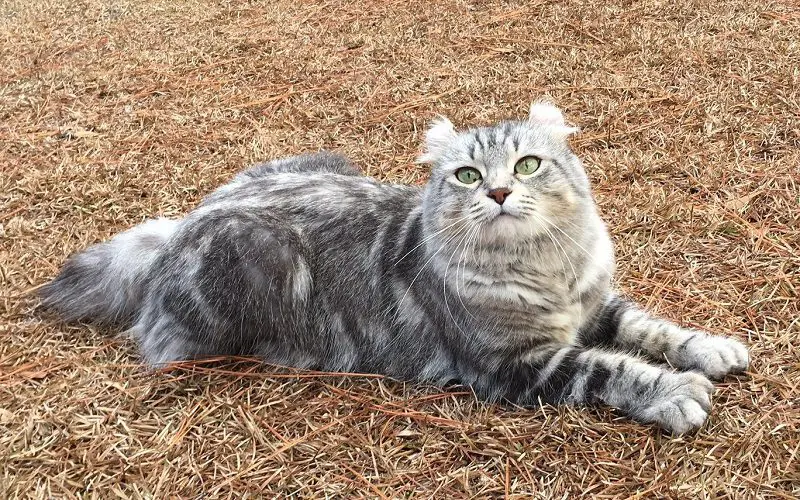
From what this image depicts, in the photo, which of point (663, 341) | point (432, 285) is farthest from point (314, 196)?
point (663, 341)

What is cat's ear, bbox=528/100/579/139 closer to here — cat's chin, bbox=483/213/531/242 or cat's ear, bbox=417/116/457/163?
cat's ear, bbox=417/116/457/163

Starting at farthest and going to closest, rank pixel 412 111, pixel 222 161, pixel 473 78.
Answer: pixel 473 78 < pixel 412 111 < pixel 222 161

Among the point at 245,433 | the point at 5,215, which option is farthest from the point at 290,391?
the point at 5,215

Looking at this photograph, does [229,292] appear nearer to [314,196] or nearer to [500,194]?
[314,196]

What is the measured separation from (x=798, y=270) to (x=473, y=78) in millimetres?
Result: 3380

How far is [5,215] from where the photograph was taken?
4590mm

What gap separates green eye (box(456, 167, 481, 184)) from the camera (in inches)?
116

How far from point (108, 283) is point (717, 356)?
10.1ft

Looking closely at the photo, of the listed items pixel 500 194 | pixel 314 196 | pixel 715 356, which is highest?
pixel 500 194

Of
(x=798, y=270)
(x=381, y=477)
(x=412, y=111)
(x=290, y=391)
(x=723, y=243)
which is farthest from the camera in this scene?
(x=412, y=111)

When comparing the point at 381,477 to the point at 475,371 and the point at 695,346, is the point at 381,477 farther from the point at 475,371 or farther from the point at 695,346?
the point at 695,346

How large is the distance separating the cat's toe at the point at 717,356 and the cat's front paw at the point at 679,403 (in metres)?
0.14

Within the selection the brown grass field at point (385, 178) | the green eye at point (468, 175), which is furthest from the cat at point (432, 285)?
the brown grass field at point (385, 178)

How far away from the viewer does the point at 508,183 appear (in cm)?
279
